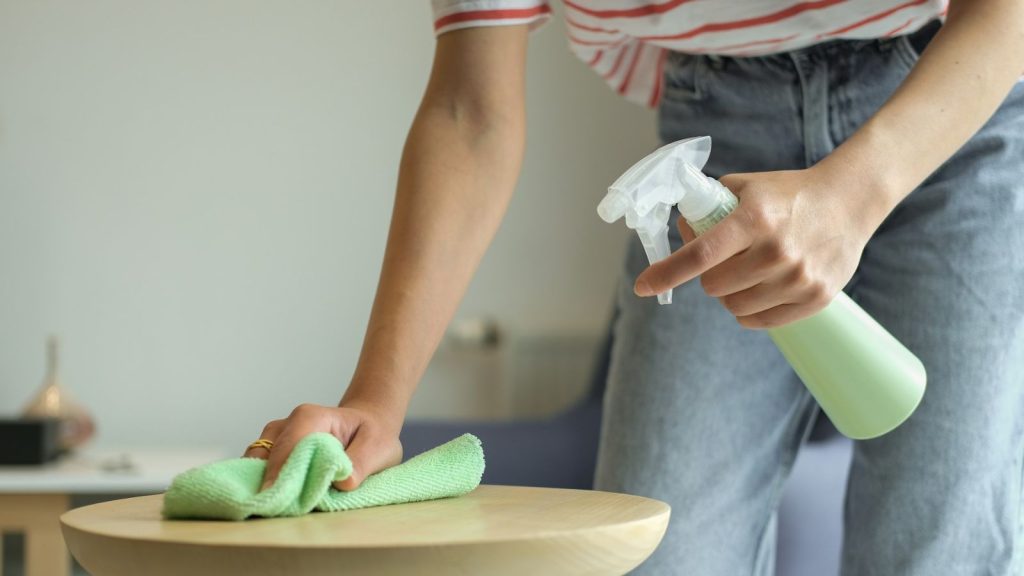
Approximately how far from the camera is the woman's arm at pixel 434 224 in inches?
31.3

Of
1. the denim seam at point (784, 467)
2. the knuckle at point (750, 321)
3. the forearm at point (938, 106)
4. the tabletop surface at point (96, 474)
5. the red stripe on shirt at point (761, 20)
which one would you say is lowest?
the tabletop surface at point (96, 474)

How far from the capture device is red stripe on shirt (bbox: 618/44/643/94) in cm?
112

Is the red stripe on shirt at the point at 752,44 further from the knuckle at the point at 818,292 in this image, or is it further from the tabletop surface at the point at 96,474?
the tabletop surface at the point at 96,474

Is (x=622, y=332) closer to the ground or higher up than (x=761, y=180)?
closer to the ground

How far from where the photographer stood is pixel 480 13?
0.95 metres

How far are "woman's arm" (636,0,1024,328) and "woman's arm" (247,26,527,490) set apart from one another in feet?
0.72

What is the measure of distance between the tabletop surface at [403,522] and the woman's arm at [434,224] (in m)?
0.08

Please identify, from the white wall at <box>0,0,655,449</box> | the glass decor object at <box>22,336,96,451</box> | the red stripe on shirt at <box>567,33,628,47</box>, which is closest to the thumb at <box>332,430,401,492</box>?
the red stripe on shirt at <box>567,33,628,47</box>

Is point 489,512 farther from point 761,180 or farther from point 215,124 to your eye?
point 215,124

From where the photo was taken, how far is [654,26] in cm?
98

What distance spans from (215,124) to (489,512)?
2261 mm

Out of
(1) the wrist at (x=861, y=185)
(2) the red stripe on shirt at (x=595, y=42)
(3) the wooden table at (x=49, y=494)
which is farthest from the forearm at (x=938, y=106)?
(3) the wooden table at (x=49, y=494)

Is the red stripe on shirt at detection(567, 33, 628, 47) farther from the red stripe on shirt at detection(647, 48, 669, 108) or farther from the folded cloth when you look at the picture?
the folded cloth

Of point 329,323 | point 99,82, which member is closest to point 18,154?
point 99,82
